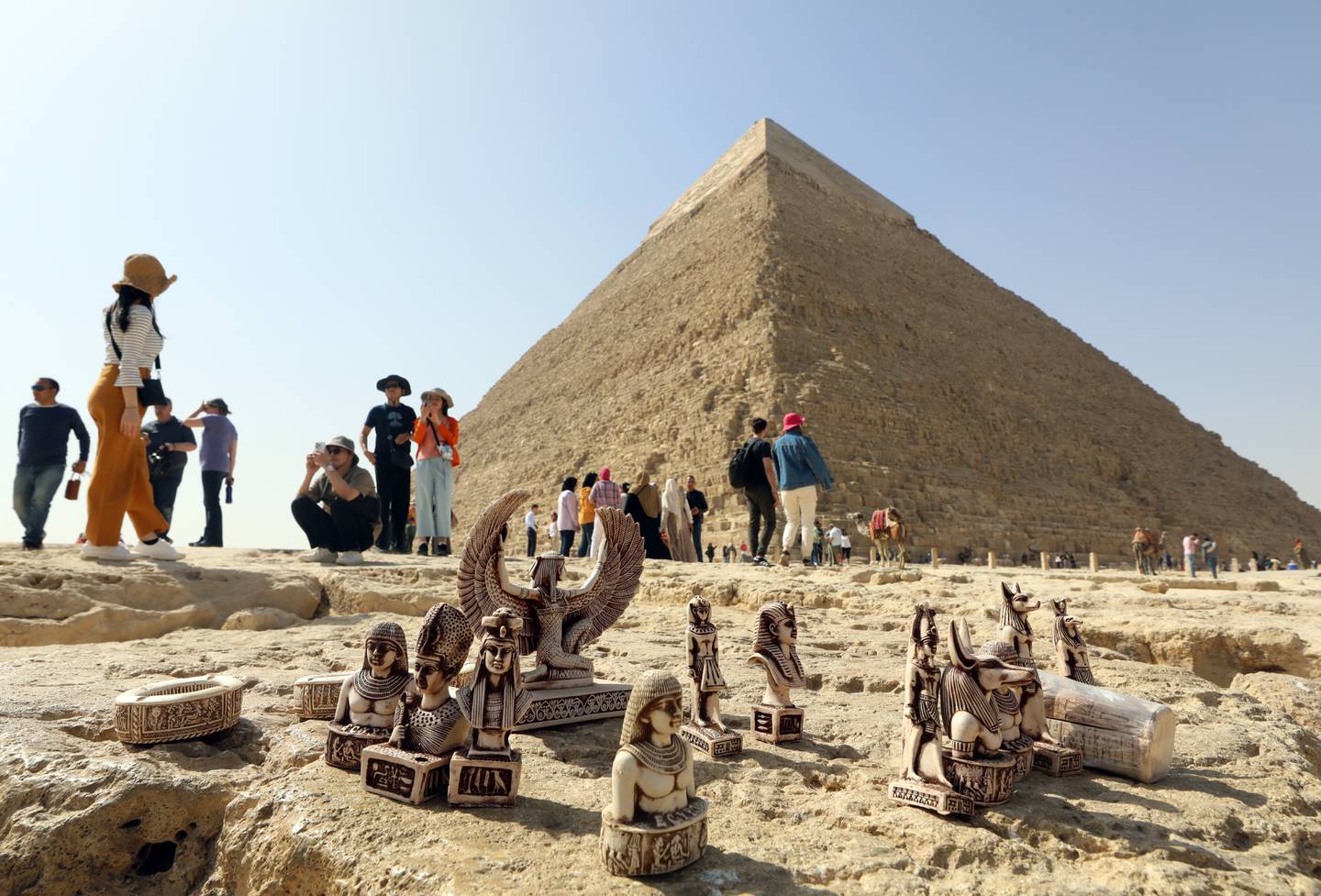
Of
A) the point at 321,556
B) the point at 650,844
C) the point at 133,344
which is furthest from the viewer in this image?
the point at 321,556

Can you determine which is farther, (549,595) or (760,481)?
(760,481)

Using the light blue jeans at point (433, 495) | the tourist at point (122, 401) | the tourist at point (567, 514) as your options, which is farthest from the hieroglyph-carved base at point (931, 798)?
the tourist at point (567, 514)

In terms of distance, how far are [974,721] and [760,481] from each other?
5079 mm

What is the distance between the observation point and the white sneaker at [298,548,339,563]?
18.4ft

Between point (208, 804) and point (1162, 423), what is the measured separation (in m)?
56.4

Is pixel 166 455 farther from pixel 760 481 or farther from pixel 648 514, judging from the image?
pixel 760 481

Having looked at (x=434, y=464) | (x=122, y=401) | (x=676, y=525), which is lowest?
(x=676, y=525)

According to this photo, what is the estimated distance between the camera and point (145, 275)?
14.2ft

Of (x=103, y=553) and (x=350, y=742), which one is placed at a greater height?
(x=103, y=553)

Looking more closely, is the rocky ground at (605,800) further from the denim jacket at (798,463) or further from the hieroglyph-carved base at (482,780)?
the denim jacket at (798,463)

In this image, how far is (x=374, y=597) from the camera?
4.64 meters

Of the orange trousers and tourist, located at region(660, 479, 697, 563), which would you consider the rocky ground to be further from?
tourist, located at region(660, 479, 697, 563)

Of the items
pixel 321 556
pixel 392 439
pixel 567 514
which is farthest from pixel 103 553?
pixel 567 514

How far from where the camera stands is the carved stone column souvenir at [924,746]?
5.71 ft
